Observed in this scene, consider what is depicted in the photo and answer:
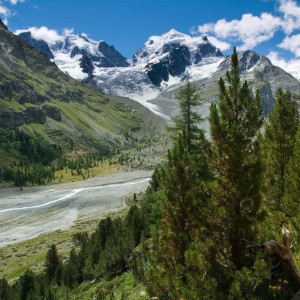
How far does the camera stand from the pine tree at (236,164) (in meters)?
17.9

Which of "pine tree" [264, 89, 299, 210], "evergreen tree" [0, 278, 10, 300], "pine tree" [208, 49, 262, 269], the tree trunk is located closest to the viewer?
the tree trunk

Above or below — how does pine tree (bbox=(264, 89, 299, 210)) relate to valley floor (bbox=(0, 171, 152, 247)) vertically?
above

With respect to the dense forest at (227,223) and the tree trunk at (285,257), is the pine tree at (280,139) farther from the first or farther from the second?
the tree trunk at (285,257)

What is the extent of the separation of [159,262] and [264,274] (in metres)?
7.64

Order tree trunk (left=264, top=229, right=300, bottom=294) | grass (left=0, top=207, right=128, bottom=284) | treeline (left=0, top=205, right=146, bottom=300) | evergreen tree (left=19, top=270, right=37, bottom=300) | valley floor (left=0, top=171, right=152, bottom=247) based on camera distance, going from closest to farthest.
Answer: tree trunk (left=264, top=229, right=300, bottom=294), treeline (left=0, top=205, right=146, bottom=300), evergreen tree (left=19, top=270, right=37, bottom=300), grass (left=0, top=207, right=128, bottom=284), valley floor (left=0, top=171, right=152, bottom=247)

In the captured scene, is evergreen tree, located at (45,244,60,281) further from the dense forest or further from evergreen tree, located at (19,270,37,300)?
the dense forest

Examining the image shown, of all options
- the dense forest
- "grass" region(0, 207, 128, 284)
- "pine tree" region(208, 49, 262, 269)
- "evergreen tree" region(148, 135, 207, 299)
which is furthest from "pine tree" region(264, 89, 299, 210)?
Result: "grass" region(0, 207, 128, 284)

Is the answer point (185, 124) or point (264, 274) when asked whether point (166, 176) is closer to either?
point (264, 274)

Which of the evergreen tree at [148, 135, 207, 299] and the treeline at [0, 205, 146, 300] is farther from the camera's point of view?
the treeline at [0, 205, 146, 300]

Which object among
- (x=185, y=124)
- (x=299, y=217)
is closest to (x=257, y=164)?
(x=299, y=217)

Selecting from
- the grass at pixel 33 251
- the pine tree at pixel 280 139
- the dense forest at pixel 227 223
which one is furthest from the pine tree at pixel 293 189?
the grass at pixel 33 251

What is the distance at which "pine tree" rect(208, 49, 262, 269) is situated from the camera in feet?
58.7

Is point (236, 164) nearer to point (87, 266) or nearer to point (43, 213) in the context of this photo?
point (87, 266)

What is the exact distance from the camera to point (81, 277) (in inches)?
3568
